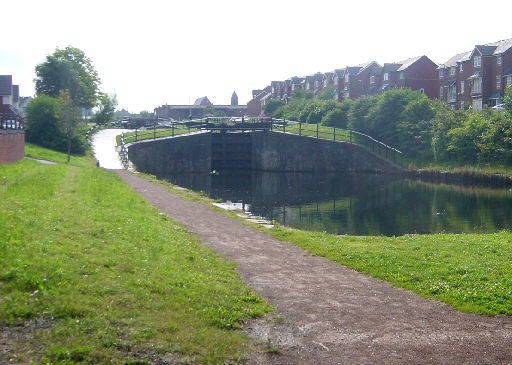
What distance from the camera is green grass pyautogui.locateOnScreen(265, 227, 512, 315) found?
28.7 ft

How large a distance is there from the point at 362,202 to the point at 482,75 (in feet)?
130

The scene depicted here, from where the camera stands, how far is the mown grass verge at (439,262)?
873cm

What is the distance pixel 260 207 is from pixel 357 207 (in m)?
4.70

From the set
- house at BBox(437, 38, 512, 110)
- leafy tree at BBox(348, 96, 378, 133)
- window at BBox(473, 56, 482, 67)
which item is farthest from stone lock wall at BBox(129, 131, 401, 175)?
window at BBox(473, 56, 482, 67)

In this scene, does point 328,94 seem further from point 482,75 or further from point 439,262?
point 439,262

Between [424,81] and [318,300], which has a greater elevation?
[424,81]

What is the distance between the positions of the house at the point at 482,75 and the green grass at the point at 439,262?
161ft

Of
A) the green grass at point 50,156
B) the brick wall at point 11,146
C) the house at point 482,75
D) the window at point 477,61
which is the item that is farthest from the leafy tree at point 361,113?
the brick wall at point 11,146

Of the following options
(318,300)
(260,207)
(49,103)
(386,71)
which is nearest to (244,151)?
(49,103)

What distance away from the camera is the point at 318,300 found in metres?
8.63

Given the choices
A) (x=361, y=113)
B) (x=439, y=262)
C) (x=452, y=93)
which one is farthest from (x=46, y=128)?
(x=452, y=93)

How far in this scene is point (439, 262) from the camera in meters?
10.9

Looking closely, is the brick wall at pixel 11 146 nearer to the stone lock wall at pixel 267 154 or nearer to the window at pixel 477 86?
the stone lock wall at pixel 267 154

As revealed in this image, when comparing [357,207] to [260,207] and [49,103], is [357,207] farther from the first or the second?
[49,103]
